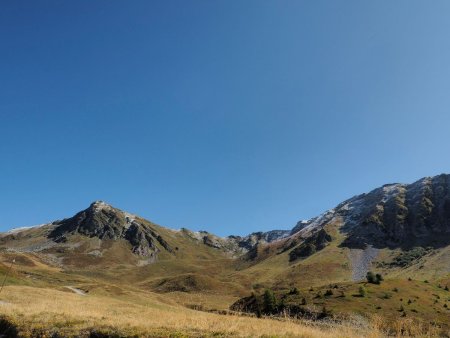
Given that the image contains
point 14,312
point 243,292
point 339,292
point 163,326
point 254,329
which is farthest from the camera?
point 243,292

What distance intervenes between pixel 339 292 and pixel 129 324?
81719mm

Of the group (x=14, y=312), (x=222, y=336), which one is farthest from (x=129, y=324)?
(x=14, y=312)

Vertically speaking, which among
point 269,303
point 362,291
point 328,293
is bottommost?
point 269,303

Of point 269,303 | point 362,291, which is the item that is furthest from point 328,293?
point 269,303

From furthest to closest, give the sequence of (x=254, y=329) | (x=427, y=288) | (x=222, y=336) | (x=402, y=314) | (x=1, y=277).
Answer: (x=427, y=288)
(x=402, y=314)
(x=1, y=277)
(x=254, y=329)
(x=222, y=336)

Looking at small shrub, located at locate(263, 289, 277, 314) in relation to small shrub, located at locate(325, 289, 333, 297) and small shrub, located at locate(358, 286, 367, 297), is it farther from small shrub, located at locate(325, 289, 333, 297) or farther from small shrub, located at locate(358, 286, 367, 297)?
small shrub, located at locate(358, 286, 367, 297)

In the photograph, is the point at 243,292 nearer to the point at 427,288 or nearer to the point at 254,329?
the point at 427,288

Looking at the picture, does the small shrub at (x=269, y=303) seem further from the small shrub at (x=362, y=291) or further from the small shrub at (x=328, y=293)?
the small shrub at (x=362, y=291)

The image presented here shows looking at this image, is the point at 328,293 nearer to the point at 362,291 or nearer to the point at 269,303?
the point at 362,291

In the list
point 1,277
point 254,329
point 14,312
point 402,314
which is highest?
point 1,277

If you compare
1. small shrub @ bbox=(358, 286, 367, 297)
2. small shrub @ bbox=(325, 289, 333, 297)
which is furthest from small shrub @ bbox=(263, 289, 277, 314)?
small shrub @ bbox=(358, 286, 367, 297)

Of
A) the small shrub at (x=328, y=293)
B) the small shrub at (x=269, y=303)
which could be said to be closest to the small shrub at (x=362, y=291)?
the small shrub at (x=328, y=293)

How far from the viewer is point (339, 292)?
87812 millimetres

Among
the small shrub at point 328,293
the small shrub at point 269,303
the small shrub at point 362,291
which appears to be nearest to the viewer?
the small shrub at point 269,303
